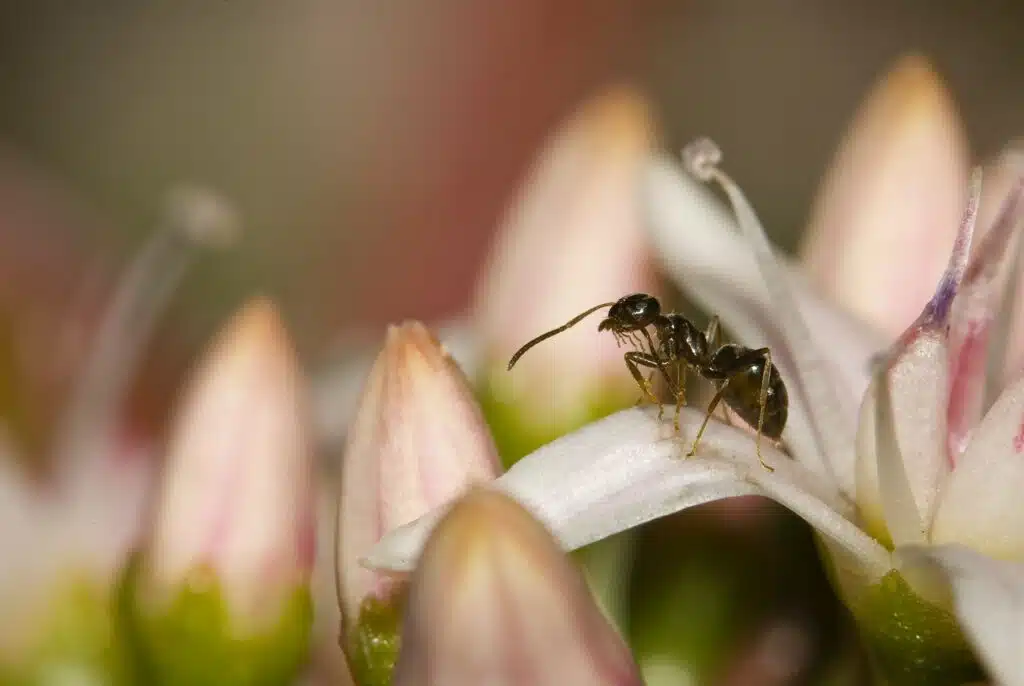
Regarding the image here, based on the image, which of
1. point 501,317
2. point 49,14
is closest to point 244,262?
point 49,14

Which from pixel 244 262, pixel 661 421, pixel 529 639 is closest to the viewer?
pixel 529 639

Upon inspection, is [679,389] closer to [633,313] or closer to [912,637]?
[633,313]

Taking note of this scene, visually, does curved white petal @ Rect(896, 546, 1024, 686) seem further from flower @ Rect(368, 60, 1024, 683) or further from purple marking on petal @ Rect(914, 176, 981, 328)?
purple marking on petal @ Rect(914, 176, 981, 328)

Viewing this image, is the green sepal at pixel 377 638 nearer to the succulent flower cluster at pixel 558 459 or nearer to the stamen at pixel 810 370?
the succulent flower cluster at pixel 558 459

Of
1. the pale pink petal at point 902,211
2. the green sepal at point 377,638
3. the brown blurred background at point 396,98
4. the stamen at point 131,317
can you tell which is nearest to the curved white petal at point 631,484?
the green sepal at point 377,638

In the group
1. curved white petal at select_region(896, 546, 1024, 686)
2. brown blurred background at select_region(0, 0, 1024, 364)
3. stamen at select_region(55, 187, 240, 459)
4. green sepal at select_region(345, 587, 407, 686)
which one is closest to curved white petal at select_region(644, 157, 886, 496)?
curved white petal at select_region(896, 546, 1024, 686)

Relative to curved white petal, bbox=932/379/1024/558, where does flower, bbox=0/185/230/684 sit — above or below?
above

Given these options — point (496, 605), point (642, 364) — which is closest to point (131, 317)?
point (642, 364)

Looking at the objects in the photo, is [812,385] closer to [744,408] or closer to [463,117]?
[744,408]
